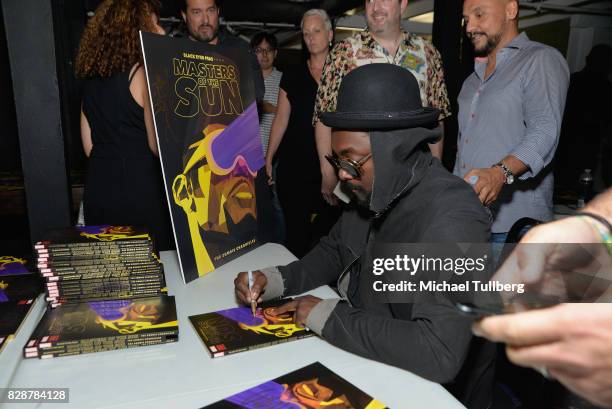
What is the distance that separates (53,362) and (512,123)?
6.57ft

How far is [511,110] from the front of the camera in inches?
84.3

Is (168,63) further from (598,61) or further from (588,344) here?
(598,61)

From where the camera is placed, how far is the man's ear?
2.25m

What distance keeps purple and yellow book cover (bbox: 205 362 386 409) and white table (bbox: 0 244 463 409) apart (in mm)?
29

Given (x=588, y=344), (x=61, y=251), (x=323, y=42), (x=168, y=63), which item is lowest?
(x=61, y=251)

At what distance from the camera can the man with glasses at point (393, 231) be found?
104 centimetres

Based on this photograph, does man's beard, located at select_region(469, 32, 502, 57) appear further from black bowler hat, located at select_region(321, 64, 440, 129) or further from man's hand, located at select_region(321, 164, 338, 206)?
black bowler hat, located at select_region(321, 64, 440, 129)

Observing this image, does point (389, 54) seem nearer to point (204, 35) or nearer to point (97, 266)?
point (204, 35)

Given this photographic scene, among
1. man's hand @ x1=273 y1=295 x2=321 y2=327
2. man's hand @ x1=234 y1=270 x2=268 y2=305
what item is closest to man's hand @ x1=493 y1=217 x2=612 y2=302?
man's hand @ x1=273 y1=295 x2=321 y2=327

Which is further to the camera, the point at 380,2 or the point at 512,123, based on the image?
the point at 380,2

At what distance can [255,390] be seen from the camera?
94 cm

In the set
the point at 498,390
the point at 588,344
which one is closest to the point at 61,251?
the point at 588,344

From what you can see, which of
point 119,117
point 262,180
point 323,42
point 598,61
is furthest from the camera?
point 598,61

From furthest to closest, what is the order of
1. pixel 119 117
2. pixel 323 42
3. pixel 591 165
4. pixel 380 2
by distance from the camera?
pixel 591 165, pixel 323 42, pixel 380 2, pixel 119 117
